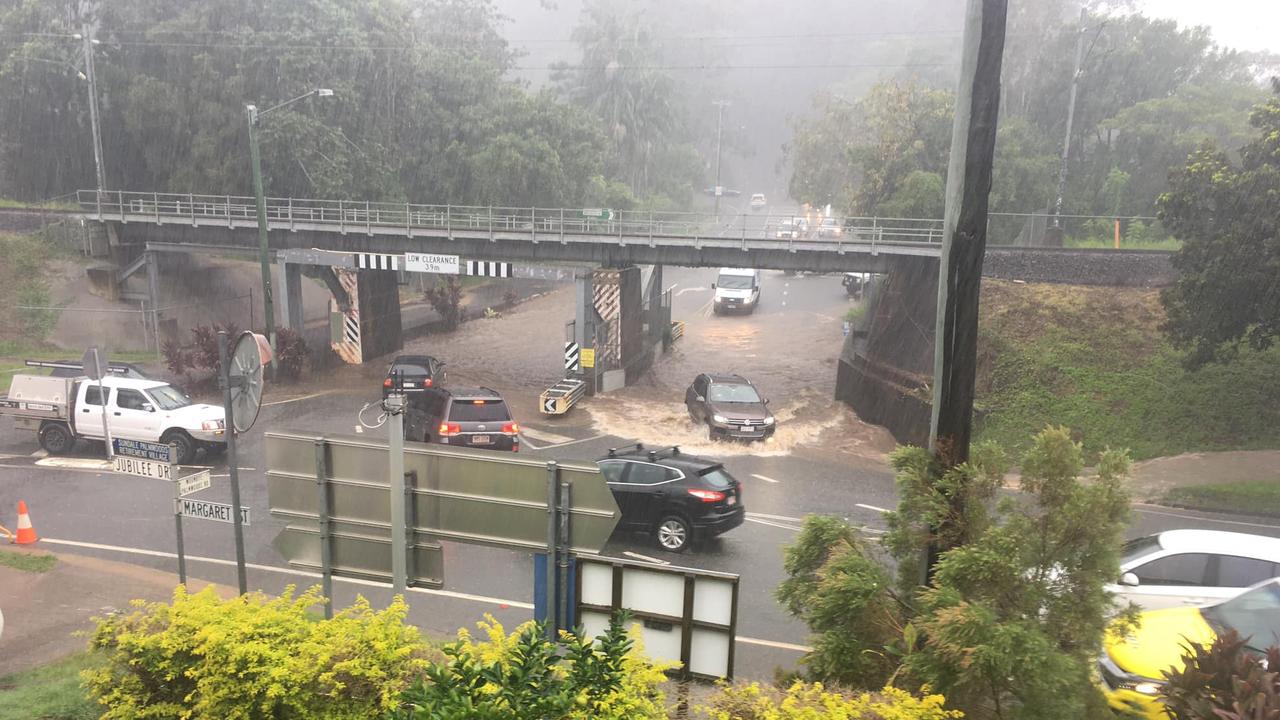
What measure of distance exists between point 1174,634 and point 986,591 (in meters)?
4.04

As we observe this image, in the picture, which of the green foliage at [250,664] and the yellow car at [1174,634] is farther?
the yellow car at [1174,634]

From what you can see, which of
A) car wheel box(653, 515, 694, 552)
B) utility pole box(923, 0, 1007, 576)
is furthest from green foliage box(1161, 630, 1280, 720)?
car wheel box(653, 515, 694, 552)

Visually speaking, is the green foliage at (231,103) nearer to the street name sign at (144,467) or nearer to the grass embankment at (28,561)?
the grass embankment at (28,561)

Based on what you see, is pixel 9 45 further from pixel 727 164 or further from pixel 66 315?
pixel 727 164

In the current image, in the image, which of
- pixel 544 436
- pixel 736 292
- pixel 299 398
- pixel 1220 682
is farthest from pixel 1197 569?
pixel 736 292

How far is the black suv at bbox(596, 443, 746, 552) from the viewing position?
12.0 m

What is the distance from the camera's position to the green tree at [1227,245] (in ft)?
54.7

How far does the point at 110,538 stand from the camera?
12.5 meters

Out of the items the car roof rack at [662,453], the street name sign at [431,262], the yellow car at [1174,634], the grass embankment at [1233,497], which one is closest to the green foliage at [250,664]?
the yellow car at [1174,634]

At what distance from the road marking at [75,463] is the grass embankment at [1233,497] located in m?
21.4

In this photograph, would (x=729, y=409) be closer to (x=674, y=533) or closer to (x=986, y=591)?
(x=674, y=533)

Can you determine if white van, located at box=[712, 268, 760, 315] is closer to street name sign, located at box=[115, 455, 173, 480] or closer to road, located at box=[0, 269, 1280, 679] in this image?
road, located at box=[0, 269, 1280, 679]

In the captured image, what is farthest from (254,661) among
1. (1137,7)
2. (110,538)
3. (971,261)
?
(1137,7)

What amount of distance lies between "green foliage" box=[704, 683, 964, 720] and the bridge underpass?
1838 cm
